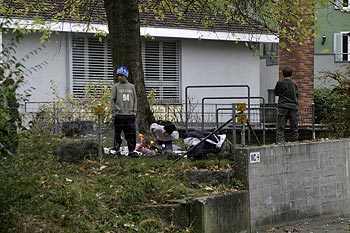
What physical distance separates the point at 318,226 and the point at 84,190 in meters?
4.65

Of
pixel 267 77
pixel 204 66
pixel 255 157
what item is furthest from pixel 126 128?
pixel 267 77

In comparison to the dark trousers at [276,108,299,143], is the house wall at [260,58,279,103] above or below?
above

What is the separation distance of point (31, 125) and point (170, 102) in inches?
626

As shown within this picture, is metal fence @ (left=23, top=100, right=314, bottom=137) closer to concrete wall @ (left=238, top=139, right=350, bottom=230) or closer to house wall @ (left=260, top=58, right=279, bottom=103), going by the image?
concrete wall @ (left=238, top=139, right=350, bottom=230)

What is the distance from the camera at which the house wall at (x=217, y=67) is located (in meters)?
24.9

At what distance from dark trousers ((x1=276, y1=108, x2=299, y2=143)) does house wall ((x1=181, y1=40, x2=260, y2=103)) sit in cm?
966

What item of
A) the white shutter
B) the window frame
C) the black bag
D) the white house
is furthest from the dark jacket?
the white shutter

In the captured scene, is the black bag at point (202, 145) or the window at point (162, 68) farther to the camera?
the window at point (162, 68)

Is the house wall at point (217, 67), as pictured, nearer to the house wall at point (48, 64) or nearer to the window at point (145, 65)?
the window at point (145, 65)

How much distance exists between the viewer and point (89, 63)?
22.5 metres

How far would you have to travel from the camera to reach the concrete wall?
11505 mm

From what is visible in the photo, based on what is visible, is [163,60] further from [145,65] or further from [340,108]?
[340,108]

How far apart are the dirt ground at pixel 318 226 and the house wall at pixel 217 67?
12027 millimetres

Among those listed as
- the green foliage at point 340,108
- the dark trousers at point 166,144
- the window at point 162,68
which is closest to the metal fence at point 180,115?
the green foliage at point 340,108
